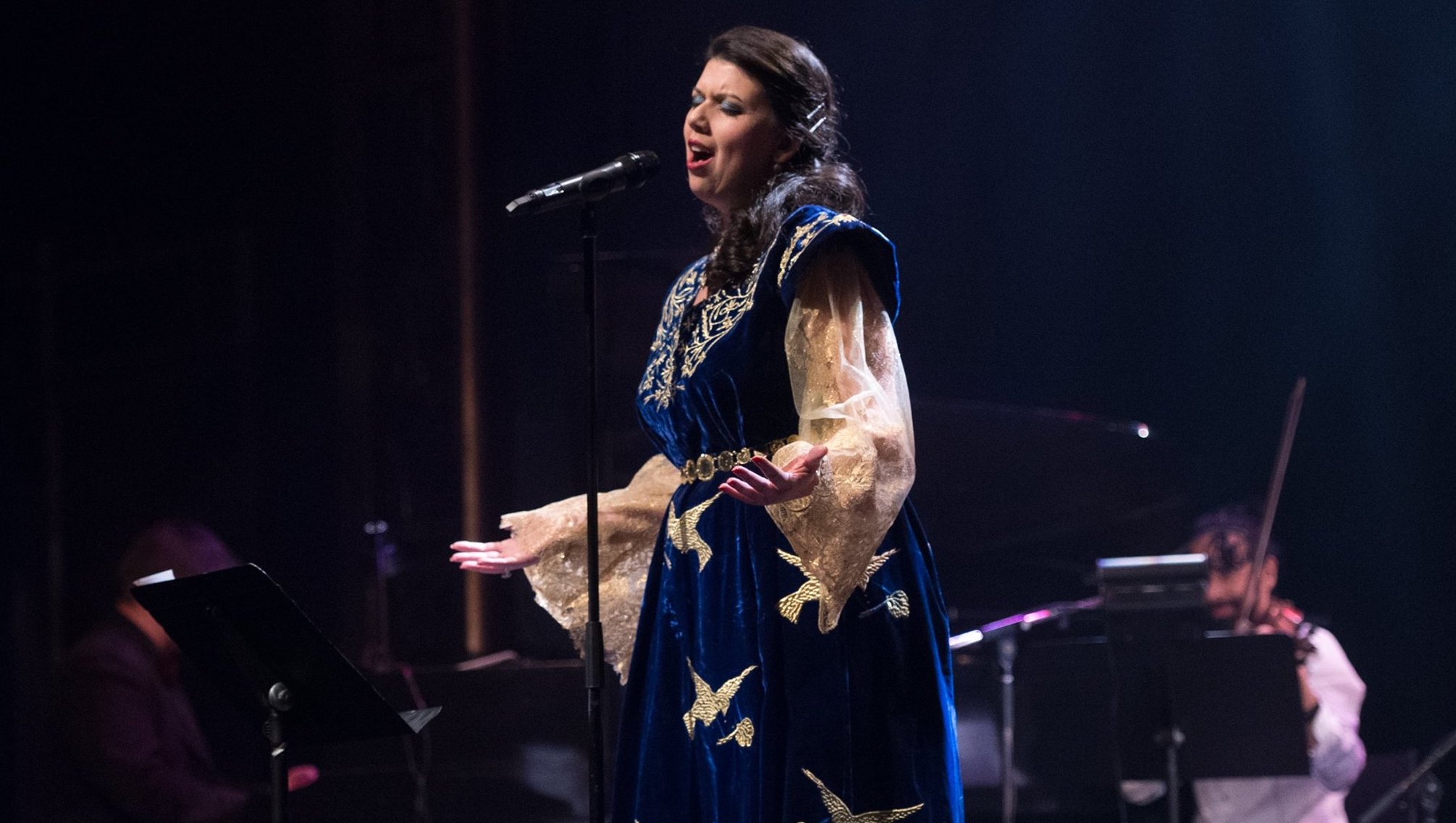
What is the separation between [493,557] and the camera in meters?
2.16

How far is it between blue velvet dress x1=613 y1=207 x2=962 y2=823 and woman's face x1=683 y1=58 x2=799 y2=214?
8.1 inches

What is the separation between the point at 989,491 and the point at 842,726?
2997 mm

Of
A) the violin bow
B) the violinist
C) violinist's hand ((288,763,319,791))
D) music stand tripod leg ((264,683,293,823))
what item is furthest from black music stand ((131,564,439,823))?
the violin bow

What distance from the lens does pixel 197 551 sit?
416cm

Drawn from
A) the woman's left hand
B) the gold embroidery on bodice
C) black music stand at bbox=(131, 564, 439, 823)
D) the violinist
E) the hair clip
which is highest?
the hair clip

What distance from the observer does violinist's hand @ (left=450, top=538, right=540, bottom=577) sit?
2146mm

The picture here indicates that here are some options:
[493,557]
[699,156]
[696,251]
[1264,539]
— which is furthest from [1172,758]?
[699,156]

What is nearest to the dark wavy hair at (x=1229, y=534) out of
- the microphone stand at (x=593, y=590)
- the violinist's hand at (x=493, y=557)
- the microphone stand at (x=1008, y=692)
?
the microphone stand at (x=1008, y=692)

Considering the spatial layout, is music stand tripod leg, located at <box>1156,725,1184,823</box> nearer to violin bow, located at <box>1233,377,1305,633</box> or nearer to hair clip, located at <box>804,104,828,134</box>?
violin bow, located at <box>1233,377,1305,633</box>

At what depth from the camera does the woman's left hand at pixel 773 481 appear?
1548 millimetres

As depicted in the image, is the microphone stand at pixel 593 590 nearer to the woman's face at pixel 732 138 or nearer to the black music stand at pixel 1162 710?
the woman's face at pixel 732 138

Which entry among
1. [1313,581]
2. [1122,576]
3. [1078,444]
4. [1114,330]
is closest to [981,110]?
[1114,330]

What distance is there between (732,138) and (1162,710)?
2.62m

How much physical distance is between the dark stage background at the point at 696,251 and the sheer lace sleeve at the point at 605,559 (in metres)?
1.70
